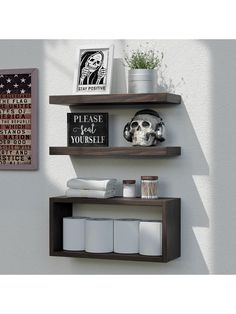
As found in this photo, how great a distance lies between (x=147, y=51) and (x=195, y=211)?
0.76 meters

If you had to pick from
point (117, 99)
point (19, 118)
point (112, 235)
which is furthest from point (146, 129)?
point (19, 118)

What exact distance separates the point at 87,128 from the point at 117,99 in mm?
224

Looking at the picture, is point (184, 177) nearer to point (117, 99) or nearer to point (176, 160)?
point (176, 160)

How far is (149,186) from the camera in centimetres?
348

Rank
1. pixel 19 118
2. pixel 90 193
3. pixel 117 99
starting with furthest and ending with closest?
1. pixel 19 118
2. pixel 90 193
3. pixel 117 99

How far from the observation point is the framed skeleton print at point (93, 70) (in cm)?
352

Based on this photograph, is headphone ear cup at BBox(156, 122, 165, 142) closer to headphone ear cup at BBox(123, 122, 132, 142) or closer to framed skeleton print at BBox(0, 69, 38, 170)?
headphone ear cup at BBox(123, 122, 132, 142)

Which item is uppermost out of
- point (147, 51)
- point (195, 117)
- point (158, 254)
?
point (147, 51)

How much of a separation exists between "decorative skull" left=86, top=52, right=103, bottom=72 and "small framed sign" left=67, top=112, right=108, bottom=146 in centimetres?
21

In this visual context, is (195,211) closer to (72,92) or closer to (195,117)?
(195,117)

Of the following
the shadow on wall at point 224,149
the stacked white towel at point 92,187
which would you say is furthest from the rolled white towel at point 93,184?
the shadow on wall at point 224,149

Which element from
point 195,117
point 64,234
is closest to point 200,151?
point 195,117

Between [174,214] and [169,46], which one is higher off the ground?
[169,46]

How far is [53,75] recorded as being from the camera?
373cm
